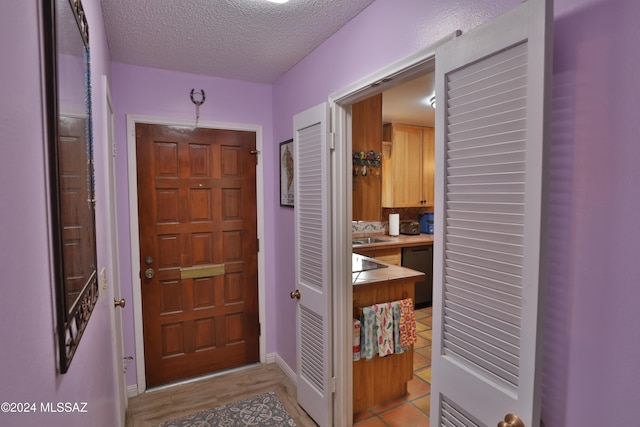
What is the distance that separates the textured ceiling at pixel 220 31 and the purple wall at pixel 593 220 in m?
1.13

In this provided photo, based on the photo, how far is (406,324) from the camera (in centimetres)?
255

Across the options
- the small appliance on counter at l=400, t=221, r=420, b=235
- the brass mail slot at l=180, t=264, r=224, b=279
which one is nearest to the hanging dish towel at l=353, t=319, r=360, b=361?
the brass mail slot at l=180, t=264, r=224, b=279

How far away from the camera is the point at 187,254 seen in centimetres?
287

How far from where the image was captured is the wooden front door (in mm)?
2752

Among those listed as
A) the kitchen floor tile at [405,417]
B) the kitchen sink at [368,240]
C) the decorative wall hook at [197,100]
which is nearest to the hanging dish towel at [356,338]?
the kitchen floor tile at [405,417]

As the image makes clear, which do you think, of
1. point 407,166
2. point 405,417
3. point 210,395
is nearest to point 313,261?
point 405,417

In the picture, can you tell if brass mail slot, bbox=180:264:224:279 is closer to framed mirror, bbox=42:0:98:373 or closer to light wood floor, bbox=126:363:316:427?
light wood floor, bbox=126:363:316:427

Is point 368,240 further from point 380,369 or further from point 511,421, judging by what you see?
point 511,421

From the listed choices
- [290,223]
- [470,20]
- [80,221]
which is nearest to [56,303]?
[80,221]

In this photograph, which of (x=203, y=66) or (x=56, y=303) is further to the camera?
(x=203, y=66)

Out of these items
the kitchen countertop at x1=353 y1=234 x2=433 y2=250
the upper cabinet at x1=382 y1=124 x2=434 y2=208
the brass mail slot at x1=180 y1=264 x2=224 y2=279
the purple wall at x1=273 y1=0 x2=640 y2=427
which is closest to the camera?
the purple wall at x1=273 y1=0 x2=640 y2=427

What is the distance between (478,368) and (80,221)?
4.15 ft

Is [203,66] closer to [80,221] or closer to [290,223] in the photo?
[290,223]

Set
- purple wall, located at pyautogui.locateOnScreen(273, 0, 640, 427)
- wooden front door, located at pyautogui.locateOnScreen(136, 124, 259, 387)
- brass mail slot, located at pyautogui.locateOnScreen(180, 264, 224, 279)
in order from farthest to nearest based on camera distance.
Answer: brass mail slot, located at pyautogui.locateOnScreen(180, 264, 224, 279)
wooden front door, located at pyautogui.locateOnScreen(136, 124, 259, 387)
purple wall, located at pyautogui.locateOnScreen(273, 0, 640, 427)
